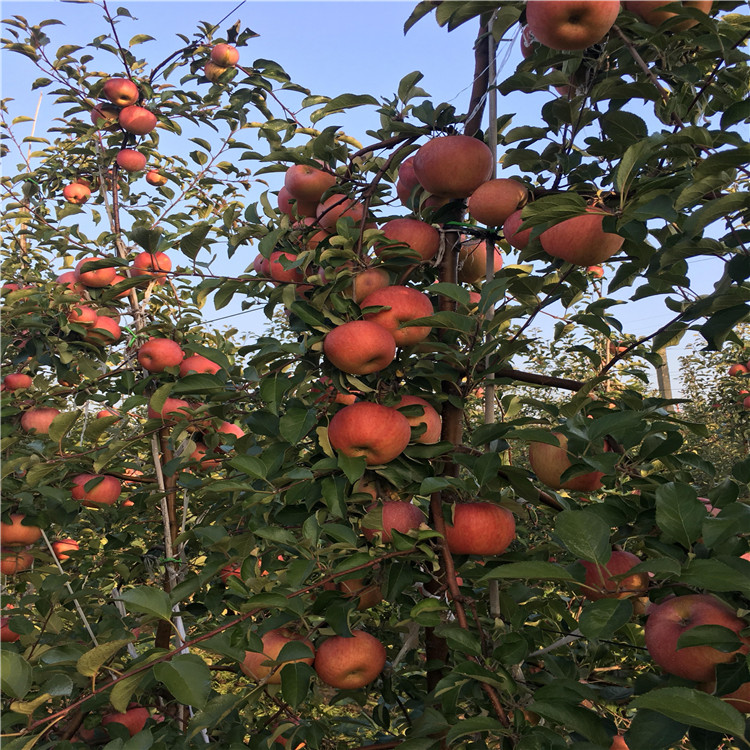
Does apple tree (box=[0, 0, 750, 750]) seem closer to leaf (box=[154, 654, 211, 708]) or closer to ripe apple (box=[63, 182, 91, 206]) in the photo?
leaf (box=[154, 654, 211, 708])

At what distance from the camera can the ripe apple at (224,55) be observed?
9.43 ft

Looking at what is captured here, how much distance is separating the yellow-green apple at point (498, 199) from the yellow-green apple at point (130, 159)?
213 centimetres

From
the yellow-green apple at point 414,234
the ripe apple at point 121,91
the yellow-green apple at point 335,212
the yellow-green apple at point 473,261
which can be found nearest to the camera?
the yellow-green apple at point 414,234

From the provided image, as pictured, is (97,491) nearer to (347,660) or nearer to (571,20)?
(347,660)

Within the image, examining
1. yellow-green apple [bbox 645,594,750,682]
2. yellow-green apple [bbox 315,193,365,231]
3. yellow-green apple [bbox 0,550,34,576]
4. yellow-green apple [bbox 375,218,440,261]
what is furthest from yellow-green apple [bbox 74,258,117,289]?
yellow-green apple [bbox 645,594,750,682]

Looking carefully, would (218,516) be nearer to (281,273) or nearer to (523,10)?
(281,273)

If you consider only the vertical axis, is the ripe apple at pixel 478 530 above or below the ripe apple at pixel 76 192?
below

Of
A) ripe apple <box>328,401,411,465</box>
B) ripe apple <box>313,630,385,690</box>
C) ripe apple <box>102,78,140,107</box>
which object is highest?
ripe apple <box>102,78,140,107</box>

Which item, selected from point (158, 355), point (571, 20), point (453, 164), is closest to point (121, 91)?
point (158, 355)

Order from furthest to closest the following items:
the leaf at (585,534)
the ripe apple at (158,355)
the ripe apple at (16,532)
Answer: the ripe apple at (158,355), the ripe apple at (16,532), the leaf at (585,534)

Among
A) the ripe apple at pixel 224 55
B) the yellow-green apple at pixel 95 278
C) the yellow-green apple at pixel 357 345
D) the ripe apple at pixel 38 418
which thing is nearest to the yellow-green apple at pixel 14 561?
the ripe apple at pixel 38 418

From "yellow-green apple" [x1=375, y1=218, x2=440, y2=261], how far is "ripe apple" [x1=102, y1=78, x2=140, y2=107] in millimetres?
2117

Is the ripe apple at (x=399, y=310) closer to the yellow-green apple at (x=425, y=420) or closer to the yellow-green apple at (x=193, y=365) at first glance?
the yellow-green apple at (x=425, y=420)

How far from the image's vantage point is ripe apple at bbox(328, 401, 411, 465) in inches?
47.7
